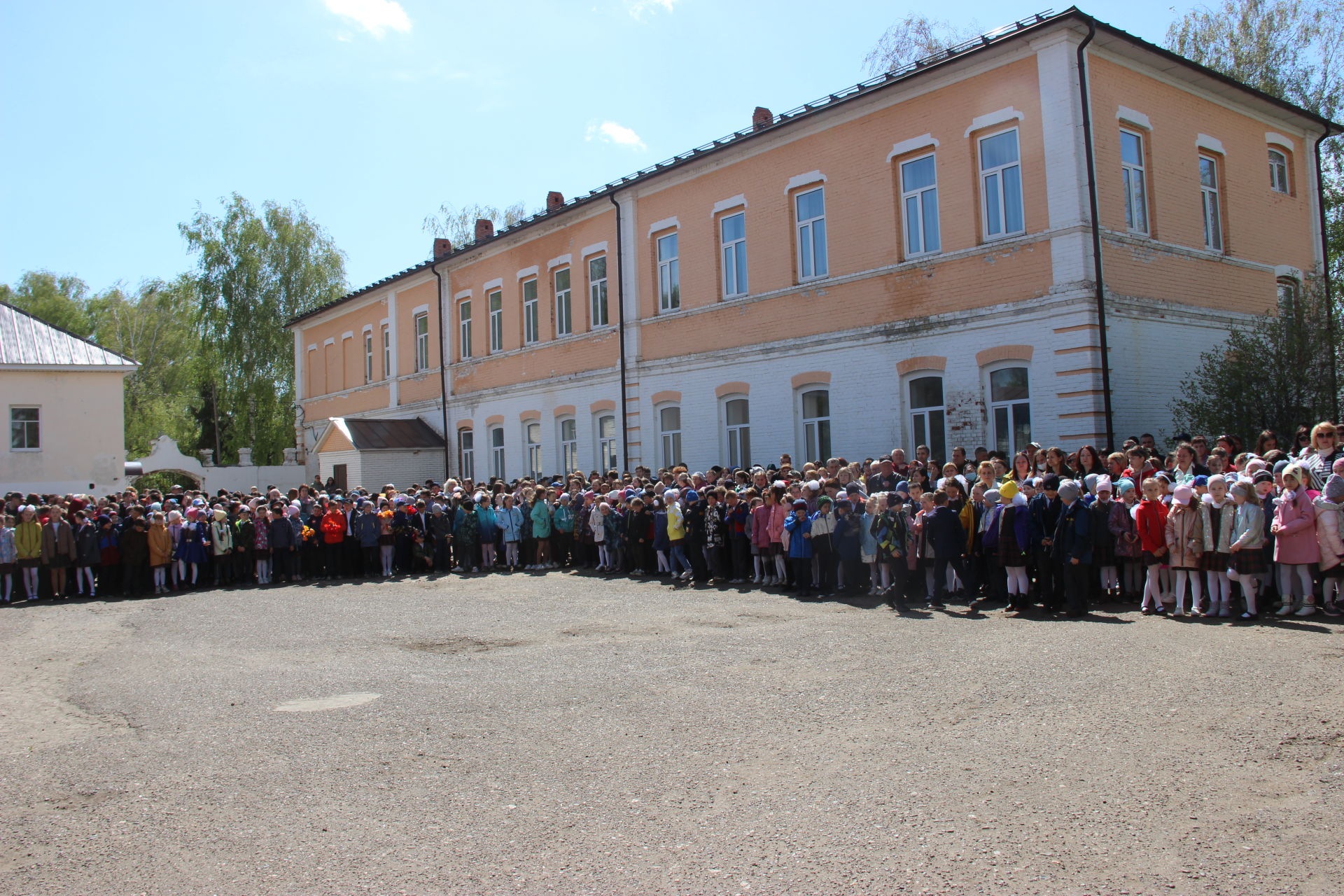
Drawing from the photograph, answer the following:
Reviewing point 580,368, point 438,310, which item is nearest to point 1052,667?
point 580,368

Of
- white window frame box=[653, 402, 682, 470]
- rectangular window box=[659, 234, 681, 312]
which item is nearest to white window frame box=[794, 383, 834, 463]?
white window frame box=[653, 402, 682, 470]

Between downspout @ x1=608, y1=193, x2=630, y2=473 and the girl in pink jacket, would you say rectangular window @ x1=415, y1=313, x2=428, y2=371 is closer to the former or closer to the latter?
downspout @ x1=608, y1=193, x2=630, y2=473

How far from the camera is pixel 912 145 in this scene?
17.9 m

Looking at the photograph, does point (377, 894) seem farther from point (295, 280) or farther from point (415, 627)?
point (295, 280)

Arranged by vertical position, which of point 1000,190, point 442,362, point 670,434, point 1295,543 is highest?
point 1000,190

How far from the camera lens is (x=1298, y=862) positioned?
4.36 meters

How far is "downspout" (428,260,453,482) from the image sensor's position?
3191 centimetres

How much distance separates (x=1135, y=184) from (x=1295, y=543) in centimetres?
936

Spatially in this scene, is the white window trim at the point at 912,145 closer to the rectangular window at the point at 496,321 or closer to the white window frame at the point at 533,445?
the white window frame at the point at 533,445

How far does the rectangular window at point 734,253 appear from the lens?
70.6ft

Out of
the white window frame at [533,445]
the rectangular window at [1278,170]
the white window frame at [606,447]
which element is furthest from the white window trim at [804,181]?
the white window frame at [533,445]

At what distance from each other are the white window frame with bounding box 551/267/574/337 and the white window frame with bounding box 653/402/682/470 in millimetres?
4492

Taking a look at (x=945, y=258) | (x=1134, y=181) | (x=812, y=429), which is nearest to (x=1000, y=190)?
(x=945, y=258)

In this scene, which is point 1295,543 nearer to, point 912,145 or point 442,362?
point 912,145
